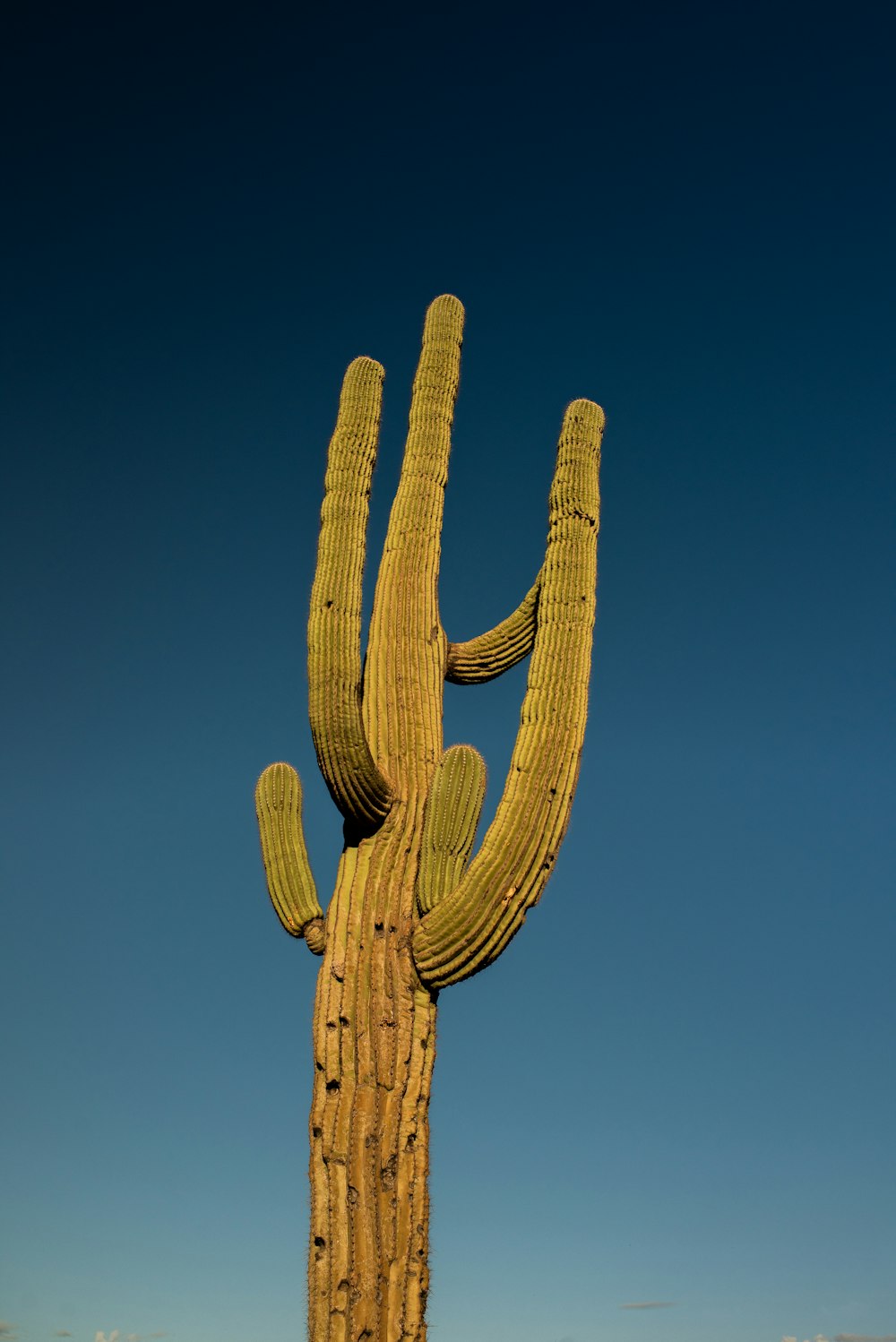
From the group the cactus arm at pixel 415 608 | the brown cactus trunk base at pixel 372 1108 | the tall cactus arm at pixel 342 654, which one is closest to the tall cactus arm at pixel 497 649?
the cactus arm at pixel 415 608

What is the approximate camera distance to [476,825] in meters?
5.74

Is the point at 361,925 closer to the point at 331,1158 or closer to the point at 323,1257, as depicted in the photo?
the point at 331,1158

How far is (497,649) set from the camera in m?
7.11

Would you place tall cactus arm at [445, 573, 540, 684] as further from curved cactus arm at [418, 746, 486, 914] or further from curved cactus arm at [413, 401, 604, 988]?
curved cactus arm at [418, 746, 486, 914]

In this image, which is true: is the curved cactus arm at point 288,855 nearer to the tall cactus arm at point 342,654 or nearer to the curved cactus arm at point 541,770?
the tall cactus arm at point 342,654

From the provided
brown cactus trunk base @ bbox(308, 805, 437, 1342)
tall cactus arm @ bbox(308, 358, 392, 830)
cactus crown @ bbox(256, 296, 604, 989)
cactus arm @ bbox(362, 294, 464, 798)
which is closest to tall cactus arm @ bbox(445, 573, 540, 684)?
cactus crown @ bbox(256, 296, 604, 989)

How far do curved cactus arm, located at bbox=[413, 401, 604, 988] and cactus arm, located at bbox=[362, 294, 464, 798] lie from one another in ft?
1.77

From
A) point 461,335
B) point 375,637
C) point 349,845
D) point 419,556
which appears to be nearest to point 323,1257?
point 349,845

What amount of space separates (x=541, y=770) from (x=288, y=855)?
1.31m

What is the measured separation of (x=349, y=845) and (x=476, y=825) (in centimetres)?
67

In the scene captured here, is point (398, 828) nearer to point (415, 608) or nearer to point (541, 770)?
point (541, 770)

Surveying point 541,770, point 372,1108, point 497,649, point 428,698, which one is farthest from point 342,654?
point 372,1108

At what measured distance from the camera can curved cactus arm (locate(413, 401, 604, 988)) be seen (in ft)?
18.1

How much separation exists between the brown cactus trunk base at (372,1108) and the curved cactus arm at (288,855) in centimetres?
15
